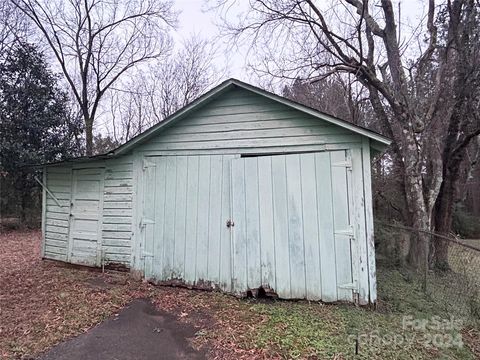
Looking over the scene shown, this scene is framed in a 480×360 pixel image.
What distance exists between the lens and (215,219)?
208 inches

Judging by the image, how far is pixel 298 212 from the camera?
4.85 m

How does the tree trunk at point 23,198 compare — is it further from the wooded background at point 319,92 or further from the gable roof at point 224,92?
the gable roof at point 224,92

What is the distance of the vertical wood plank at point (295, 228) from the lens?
15.7ft

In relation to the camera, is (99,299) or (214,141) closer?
Result: (99,299)

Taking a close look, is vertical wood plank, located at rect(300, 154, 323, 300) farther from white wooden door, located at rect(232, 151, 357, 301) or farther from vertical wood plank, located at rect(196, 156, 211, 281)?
vertical wood plank, located at rect(196, 156, 211, 281)

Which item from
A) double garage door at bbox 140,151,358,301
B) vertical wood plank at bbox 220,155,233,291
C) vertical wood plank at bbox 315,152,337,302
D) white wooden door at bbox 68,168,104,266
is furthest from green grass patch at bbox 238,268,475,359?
white wooden door at bbox 68,168,104,266


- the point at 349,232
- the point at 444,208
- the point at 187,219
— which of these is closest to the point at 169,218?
the point at 187,219

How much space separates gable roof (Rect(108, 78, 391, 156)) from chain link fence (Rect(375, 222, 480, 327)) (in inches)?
73.1

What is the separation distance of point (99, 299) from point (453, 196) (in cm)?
939

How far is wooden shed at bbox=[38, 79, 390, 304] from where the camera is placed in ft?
15.3

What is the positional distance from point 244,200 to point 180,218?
1220 millimetres

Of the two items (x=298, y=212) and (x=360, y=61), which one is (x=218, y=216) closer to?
(x=298, y=212)

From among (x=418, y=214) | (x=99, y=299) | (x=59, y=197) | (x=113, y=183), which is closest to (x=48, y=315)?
(x=99, y=299)

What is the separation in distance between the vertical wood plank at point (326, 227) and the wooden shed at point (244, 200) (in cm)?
1
